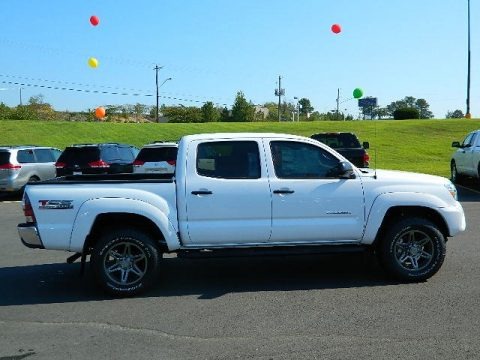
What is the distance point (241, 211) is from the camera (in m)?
6.49

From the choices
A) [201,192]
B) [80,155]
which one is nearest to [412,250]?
[201,192]

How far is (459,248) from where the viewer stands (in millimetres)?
8688

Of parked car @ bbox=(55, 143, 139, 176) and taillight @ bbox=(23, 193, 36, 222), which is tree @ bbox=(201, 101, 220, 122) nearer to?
parked car @ bbox=(55, 143, 139, 176)

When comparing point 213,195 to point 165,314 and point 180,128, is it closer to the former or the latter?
point 165,314

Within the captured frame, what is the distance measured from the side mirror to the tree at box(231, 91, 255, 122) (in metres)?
93.5

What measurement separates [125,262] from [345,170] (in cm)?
276

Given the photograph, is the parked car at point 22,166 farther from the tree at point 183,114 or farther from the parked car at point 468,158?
the tree at point 183,114

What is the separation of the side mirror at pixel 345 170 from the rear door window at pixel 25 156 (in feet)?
44.0

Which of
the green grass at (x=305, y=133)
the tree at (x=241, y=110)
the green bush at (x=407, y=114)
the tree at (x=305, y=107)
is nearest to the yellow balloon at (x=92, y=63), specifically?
the green grass at (x=305, y=133)

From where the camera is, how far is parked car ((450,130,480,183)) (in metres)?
16.7

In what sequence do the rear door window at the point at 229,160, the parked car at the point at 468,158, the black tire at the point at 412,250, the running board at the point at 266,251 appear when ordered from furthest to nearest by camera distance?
the parked car at the point at 468,158, the black tire at the point at 412,250, the rear door window at the point at 229,160, the running board at the point at 266,251

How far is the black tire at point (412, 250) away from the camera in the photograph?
6797 mm

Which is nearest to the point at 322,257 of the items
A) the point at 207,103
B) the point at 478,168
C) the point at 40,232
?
the point at 40,232

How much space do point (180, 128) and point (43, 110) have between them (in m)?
46.0
